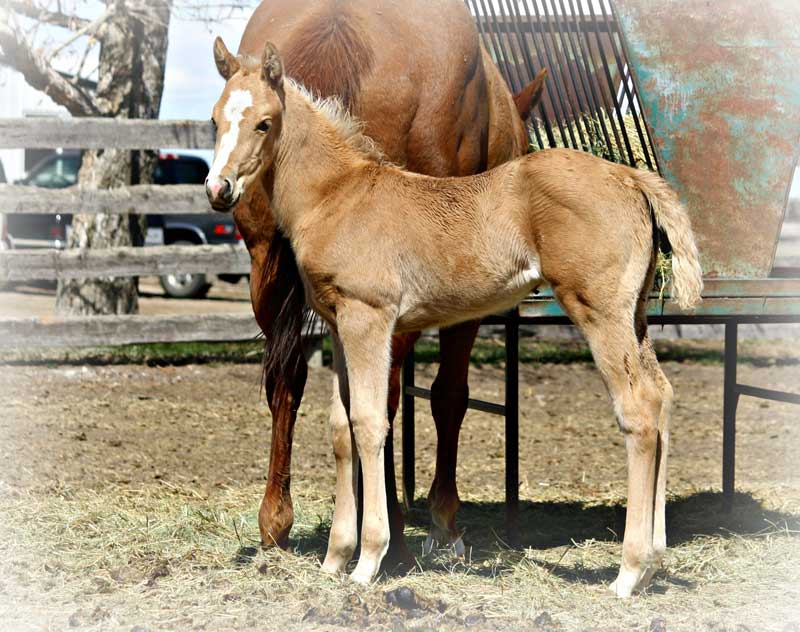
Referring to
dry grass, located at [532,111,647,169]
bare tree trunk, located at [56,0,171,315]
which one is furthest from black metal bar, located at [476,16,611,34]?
bare tree trunk, located at [56,0,171,315]

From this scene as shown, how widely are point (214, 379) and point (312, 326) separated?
4.33m

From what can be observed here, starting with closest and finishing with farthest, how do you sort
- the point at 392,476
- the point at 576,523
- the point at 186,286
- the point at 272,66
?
1. the point at 272,66
2. the point at 392,476
3. the point at 576,523
4. the point at 186,286

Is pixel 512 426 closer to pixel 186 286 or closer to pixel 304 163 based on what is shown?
pixel 304 163

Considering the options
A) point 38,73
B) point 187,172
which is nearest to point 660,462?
point 38,73

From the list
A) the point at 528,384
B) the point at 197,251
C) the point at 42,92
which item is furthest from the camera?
the point at 42,92

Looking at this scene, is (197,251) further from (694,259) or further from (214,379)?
(694,259)

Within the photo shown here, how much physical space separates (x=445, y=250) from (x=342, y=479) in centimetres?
91

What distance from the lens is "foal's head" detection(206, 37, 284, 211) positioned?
322 cm

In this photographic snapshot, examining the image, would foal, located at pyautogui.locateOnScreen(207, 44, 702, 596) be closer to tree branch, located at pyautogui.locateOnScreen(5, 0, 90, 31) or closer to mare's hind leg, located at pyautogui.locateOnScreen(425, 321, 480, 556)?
mare's hind leg, located at pyautogui.locateOnScreen(425, 321, 480, 556)

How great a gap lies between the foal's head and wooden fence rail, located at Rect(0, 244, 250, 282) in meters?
4.82

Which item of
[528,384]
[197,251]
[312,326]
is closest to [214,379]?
[197,251]

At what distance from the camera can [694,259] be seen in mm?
3311

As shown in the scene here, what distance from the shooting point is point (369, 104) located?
12.7ft

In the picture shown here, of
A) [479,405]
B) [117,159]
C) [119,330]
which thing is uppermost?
[117,159]
